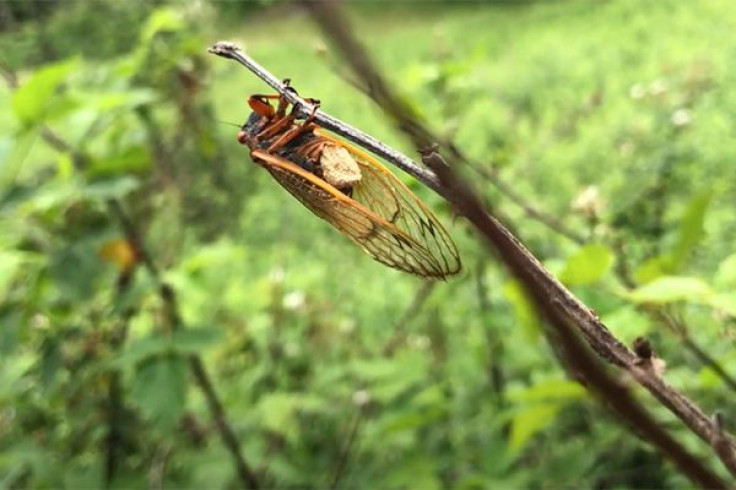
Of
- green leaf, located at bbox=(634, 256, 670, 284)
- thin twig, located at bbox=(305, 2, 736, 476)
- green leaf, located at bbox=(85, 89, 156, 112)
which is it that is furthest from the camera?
green leaf, located at bbox=(85, 89, 156, 112)

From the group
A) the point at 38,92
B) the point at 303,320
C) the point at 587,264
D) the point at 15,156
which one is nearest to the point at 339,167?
the point at 587,264

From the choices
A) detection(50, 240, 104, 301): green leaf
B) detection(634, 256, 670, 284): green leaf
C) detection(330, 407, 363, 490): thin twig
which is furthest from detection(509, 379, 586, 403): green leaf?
detection(50, 240, 104, 301): green leaf

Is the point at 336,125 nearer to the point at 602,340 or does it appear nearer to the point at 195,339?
the point at 602,340

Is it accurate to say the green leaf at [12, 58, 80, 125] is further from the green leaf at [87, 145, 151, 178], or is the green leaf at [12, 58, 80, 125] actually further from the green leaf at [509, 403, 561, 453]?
the green leaf at [509, 403, 561, 453]

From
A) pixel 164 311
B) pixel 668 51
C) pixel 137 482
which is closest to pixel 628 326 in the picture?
pixel 164 311

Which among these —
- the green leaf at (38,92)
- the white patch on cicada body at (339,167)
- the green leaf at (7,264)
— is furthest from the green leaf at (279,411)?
the white patch on cicada body at (339,167)

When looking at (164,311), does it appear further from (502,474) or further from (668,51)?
(668,51)
